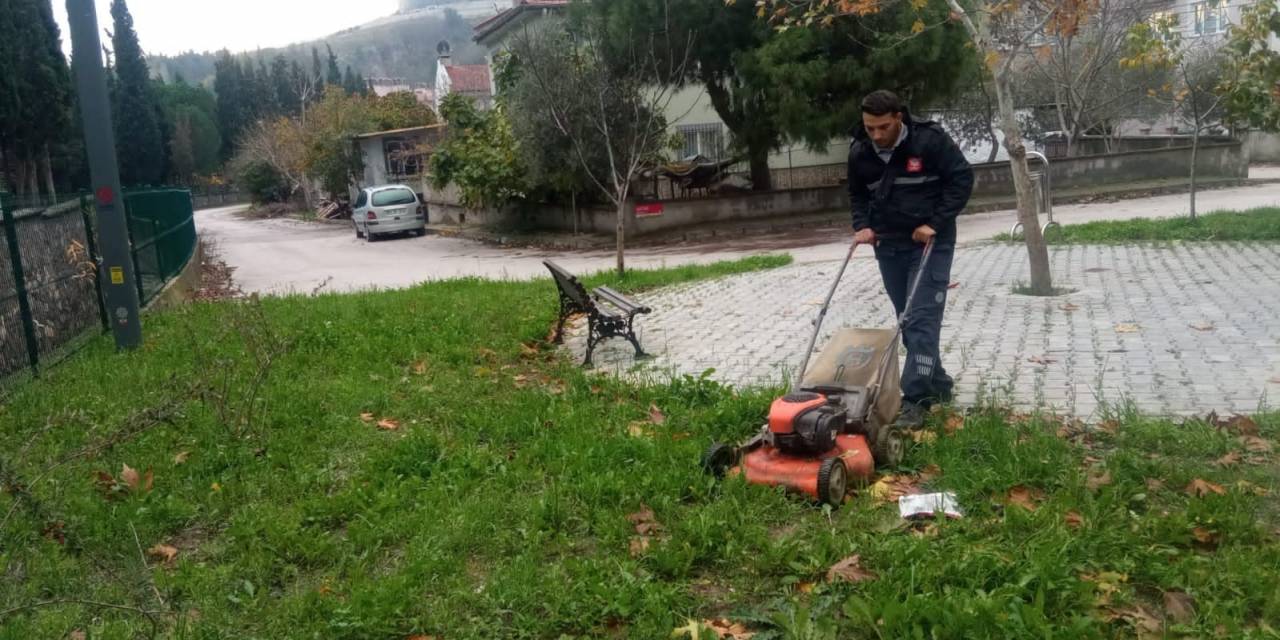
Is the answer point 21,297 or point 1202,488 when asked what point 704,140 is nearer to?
point 21,297

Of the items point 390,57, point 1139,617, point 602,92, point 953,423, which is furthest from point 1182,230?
point 390,57

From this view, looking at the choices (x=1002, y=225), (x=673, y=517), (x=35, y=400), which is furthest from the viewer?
(x=1002, y=225)

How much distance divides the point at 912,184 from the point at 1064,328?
11.3 ft

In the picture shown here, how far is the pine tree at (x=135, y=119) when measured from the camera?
60.3 m

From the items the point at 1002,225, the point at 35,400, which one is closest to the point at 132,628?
the point at 35,400

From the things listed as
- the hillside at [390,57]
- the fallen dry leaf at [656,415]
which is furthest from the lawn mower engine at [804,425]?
the hillside at [390,57]

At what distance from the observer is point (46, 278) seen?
31.0ft

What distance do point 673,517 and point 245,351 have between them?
18.0 ft

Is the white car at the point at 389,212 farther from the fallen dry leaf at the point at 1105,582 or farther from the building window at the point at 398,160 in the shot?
the fallen dry leaf at the point at 1105,582

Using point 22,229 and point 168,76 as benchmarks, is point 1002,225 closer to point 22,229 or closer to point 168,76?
point 22,229

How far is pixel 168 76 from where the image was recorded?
176 meters

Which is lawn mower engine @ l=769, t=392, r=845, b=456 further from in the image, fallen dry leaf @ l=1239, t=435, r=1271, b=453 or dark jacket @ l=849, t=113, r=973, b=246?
fallen dry leaf @ l=1239, t=435, r=1271, b=453

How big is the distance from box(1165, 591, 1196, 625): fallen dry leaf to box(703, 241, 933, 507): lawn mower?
144cm

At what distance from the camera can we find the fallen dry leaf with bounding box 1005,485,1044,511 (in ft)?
14.8
